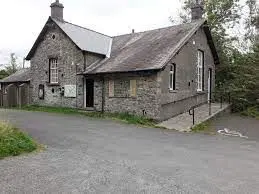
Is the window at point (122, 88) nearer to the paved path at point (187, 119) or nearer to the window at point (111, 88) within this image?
the window at point (111, 88)

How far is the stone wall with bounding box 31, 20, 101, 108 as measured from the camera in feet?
76.7

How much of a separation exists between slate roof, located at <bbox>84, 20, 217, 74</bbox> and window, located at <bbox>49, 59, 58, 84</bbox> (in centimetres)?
369

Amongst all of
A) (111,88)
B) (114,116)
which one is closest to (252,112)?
(114,116)

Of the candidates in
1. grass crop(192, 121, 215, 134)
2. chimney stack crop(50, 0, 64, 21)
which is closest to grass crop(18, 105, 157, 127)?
grass crop(192, 121, 215, 134)

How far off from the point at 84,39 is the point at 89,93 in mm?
4689

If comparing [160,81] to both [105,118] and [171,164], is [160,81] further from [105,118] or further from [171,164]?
[171,164]

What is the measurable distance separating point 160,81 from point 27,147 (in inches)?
413

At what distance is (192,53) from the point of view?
22.7 meters

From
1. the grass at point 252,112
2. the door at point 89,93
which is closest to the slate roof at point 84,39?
the door at point 89,93

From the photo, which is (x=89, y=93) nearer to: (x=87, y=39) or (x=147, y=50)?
(x=87, y=39)

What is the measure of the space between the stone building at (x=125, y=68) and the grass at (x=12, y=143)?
9598 millimetres

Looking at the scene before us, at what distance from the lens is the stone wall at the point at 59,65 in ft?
76.7

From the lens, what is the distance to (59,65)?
24.9 meters

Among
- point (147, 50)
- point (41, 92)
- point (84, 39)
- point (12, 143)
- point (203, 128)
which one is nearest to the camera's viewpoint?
point (12, 143)
